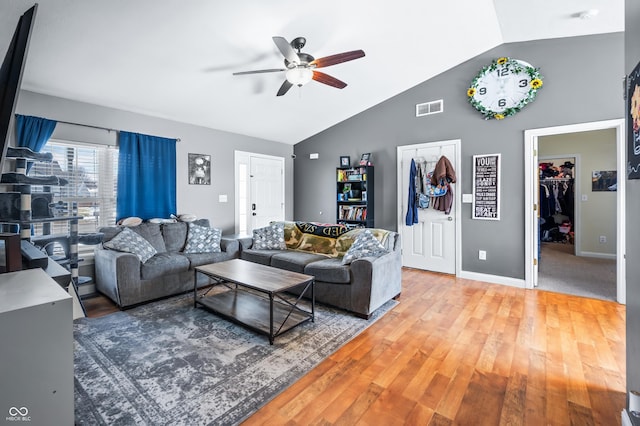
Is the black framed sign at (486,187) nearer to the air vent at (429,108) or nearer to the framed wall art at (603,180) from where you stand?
the air vent at (429,108)

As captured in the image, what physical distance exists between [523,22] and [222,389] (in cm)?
466

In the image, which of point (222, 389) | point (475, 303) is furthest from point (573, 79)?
point (222, 389)

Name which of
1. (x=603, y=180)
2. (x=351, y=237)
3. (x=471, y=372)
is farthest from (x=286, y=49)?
(x=603, y=180)

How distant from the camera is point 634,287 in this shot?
58.9 inches

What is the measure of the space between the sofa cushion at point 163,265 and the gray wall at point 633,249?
379cm

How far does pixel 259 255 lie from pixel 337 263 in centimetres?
117

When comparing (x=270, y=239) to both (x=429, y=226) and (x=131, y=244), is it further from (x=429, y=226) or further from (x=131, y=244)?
(x=429, y=226)

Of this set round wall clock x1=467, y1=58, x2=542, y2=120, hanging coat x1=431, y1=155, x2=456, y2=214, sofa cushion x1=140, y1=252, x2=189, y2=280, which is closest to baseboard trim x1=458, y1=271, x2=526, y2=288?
hanging coat x1=431, y1=155, x2=456, y2=214

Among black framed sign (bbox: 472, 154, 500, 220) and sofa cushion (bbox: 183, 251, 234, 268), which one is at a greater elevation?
black framed sign (bbox: 472, 154, 500, 220)

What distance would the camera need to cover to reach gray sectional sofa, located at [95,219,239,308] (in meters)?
3.15

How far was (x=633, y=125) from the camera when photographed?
4.64 feet

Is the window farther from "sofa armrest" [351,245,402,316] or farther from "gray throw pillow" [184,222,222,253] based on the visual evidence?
"sofa armrest" [351,245,402,316]

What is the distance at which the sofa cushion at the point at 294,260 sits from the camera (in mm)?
3490

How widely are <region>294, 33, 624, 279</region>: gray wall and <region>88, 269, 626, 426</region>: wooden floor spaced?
1212 millimetres
